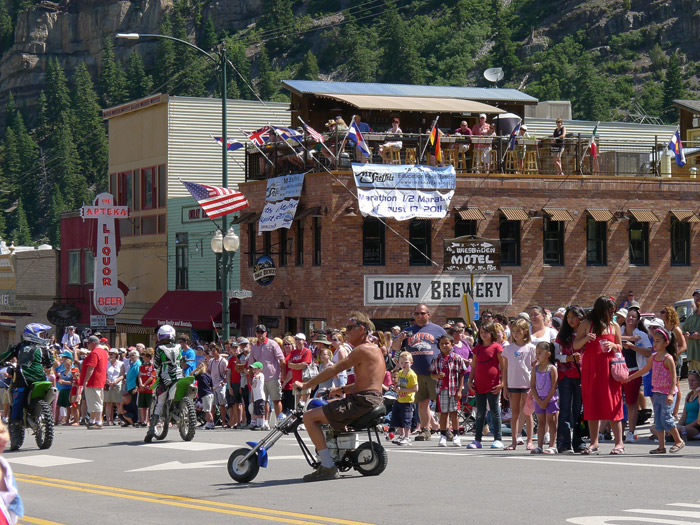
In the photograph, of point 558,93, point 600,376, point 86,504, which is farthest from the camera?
point 558,93

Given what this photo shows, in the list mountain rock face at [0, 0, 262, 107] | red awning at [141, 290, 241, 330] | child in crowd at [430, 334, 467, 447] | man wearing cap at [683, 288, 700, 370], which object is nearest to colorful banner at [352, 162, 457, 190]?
red awning at [141, 290, 241, 330]

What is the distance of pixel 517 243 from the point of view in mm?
34406

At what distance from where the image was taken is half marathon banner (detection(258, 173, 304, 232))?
34.2m

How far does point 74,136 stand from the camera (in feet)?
545

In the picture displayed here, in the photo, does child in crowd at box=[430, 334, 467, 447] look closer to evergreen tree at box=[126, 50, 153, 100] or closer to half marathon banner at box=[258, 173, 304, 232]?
half marathon banner at box=[258, 173, 304, 232]

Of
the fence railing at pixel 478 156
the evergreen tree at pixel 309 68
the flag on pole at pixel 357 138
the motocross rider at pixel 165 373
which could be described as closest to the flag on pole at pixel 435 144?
the fence railing at pixel 478 156

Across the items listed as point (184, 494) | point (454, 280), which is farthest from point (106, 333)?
point (184, 494)

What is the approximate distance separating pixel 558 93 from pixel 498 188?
110421 mm

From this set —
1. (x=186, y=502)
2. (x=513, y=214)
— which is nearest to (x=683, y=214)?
(x=513, y=214)

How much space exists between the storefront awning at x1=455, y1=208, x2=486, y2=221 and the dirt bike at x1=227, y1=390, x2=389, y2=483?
2044 cm

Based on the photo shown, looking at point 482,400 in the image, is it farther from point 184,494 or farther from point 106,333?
point 106,333

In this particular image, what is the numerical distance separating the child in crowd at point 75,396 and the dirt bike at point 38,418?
721cm

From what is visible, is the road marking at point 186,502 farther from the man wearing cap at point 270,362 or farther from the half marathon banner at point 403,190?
the half marathon banner at point 403,190

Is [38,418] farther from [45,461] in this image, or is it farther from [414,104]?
[414,104]
